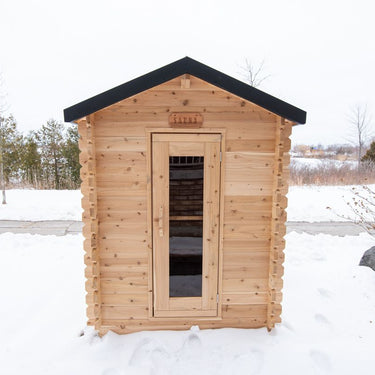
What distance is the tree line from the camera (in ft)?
48.5

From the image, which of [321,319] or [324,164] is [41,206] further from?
[324,164]

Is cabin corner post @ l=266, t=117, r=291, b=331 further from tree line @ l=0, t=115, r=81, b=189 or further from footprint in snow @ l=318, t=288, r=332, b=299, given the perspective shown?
tree line @ l=0, t=115, r=81, b=189

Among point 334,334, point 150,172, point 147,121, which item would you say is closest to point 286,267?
point 334,334

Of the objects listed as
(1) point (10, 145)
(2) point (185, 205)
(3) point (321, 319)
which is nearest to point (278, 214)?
(2) point (185, 205)

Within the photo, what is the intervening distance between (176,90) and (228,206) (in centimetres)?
149

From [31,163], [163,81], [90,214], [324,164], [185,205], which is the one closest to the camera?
[163,81]

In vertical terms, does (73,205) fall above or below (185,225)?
below

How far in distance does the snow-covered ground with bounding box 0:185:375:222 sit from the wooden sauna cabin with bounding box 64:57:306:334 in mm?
5782

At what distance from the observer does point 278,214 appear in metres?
3.09

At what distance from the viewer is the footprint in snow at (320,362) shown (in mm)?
2713

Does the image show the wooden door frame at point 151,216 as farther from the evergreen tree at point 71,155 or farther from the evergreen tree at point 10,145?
the evergreen tree at point 71,155

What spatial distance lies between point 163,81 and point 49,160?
593 inches

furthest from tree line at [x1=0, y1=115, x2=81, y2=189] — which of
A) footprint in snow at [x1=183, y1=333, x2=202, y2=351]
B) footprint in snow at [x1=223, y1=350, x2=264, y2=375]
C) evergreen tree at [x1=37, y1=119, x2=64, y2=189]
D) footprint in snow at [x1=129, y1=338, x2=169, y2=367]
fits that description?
footprint in snow at [x1=223, y1=350, x2=264, y2=375]

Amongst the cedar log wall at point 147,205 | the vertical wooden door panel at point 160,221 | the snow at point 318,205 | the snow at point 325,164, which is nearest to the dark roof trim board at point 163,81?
the cedar log wall at point 147,205
